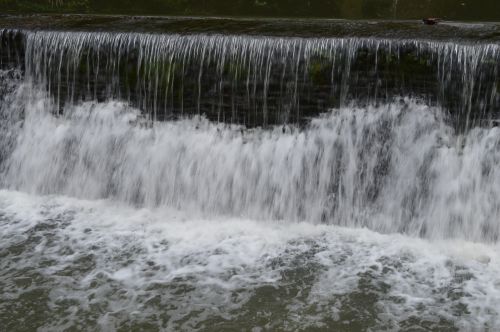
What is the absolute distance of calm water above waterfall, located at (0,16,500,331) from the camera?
5.10 meters

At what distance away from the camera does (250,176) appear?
264 inches

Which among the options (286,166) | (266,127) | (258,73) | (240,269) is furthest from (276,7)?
(240,269)

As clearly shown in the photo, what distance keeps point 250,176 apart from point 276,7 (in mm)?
5158

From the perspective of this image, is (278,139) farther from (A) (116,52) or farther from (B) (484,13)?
(B) (484,13)

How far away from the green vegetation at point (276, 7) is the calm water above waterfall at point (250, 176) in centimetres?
296

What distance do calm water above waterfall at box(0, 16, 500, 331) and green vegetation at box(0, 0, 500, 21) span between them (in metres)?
2.96

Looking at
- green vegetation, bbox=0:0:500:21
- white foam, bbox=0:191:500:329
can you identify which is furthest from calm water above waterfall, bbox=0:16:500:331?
green vegetation, bbox=0:0:500:21

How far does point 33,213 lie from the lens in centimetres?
675

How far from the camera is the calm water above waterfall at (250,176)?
5102 millimetres

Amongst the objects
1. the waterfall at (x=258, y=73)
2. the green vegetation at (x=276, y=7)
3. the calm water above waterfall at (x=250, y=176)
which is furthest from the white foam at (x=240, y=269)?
the green vegetation at (x=276, y=7)

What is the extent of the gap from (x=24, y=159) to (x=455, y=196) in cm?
536

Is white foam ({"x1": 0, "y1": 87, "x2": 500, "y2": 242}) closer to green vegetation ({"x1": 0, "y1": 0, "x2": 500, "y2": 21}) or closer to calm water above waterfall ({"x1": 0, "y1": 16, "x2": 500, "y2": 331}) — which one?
calm water above waterfall ({"x1": 0, "y1": 16, "x2": 500, "y2": 331})

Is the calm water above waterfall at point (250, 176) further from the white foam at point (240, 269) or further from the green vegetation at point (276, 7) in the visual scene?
the green vegetation at point (276, 7)

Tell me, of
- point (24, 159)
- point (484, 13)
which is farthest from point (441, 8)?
point (24, 159)
